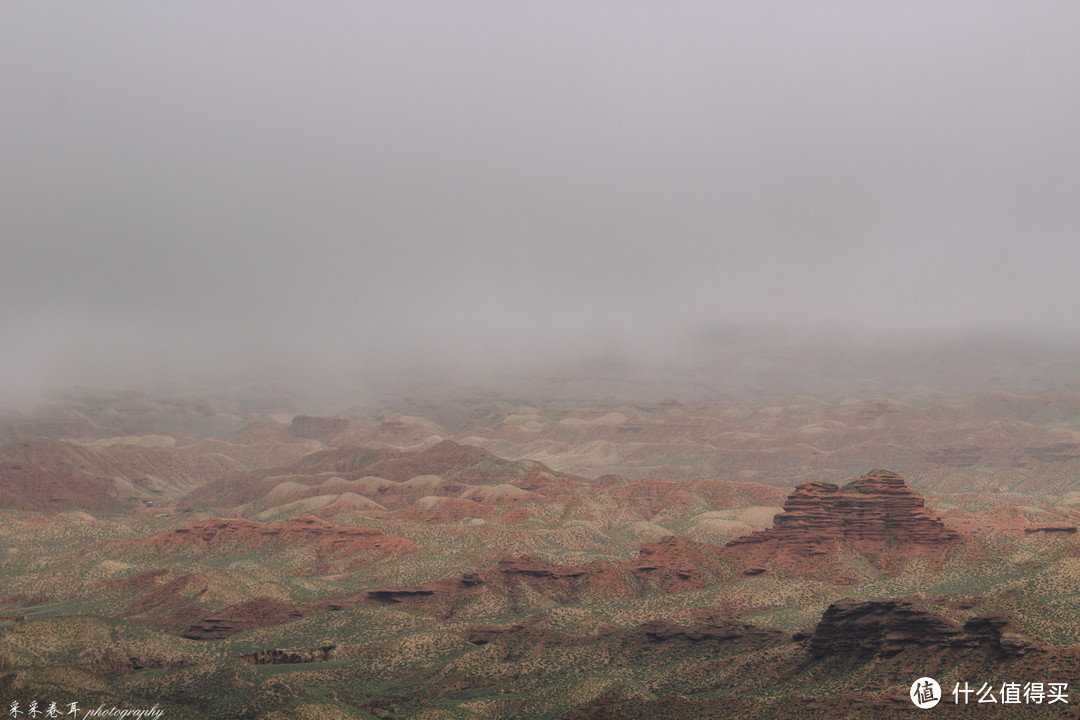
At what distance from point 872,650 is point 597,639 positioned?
139 ft

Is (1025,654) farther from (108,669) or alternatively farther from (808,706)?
(108,669)

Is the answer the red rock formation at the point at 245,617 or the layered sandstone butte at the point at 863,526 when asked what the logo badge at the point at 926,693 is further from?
the red rock formation at the point at 245,617

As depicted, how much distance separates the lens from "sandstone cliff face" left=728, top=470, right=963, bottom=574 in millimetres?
188625

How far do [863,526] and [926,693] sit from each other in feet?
357

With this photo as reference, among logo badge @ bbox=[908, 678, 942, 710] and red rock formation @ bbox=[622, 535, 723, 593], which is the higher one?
logo badge @ bbox=[908, 678, 942, 710]

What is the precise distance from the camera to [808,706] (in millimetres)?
91312

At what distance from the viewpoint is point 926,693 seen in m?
88.6

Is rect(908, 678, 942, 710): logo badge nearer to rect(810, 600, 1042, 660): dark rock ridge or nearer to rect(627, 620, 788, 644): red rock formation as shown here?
rect(810, 600, 1042, 660): dark rock ridge

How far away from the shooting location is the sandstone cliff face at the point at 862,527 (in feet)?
619

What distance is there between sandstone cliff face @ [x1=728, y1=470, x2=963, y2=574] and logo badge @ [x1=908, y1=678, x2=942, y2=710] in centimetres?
9735

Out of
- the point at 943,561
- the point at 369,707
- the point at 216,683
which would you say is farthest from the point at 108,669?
the point at 943,561

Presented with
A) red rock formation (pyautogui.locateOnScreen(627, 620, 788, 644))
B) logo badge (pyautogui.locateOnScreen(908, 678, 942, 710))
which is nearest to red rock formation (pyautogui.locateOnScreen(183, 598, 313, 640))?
red rock formation (pyautogui.locateOnScreen(627, 620, 788, 644))

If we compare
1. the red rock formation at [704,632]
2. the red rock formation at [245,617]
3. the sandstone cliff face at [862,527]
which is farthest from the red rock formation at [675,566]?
the red rock formation at [245,617]

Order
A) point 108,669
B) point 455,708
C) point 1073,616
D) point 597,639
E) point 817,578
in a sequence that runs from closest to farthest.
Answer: point 1073,616 → point 455,708 → point 108,669 → point 597,639 → point 817,578
